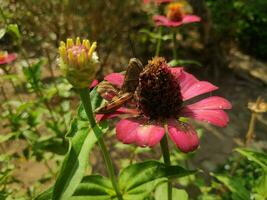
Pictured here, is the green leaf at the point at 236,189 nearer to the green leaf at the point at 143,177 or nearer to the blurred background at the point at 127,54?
the green leaf at the point at 143,177

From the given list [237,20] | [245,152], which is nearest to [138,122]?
[245,152]

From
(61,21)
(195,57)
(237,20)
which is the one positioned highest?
(61,21)

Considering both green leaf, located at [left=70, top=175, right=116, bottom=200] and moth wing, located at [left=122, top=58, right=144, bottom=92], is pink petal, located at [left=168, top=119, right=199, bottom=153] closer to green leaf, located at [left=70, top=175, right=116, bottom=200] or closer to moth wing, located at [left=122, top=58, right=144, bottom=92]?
moth wing, located at [left=122, top=58, right=144, bottom=92]

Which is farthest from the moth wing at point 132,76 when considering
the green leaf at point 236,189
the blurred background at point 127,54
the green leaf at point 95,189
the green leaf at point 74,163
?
the blurred background at point 127,54

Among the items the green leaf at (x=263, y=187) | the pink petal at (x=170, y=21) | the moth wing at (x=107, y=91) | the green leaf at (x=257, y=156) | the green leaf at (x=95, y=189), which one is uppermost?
the moth wing at (x=107, y=91)

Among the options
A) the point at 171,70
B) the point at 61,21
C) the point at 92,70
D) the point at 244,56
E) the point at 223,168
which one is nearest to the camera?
the point at 92,70

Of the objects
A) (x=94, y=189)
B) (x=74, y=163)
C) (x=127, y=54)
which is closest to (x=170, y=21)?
(x=94, y=189)

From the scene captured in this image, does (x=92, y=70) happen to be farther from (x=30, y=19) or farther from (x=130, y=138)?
A: (x=30, y=19)

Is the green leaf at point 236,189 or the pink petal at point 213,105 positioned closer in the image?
the pink petal at point 213,105
